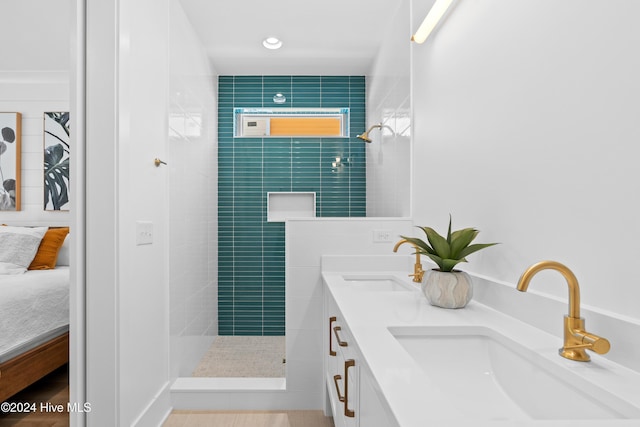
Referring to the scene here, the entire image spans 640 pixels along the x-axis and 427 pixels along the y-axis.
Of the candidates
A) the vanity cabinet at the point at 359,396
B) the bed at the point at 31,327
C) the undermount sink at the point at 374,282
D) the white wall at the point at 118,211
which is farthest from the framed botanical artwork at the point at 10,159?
the vanity cabinet at the point at 359,396

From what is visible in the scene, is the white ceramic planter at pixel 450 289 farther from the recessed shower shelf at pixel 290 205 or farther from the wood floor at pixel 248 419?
the recessed shower shelf at pixel 290 205

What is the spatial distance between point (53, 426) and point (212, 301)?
5.30 feet

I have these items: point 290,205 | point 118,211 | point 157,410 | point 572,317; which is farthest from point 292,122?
point 572,317

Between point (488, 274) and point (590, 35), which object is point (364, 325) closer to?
point (488, 274)

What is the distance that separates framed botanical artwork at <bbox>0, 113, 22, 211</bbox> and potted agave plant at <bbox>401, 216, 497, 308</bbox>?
3.35 metres

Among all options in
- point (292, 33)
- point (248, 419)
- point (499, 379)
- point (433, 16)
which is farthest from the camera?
point (292, 33)

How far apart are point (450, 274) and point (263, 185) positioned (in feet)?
8.90

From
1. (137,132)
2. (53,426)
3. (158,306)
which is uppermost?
(137,132)

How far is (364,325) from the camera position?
1013mm

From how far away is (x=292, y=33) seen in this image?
9.41 feet

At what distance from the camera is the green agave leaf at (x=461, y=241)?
4.15 ft

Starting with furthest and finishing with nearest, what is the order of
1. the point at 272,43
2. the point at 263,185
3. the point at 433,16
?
the point at 263,185
the point at 272,43
the point at 433,16

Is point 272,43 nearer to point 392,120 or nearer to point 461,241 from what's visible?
point 392,120

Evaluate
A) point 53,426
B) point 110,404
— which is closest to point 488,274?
point 110,404
